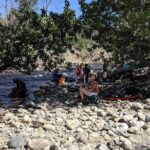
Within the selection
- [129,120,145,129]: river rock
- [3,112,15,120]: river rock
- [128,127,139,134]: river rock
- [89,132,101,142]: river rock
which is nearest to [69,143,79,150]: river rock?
[89,132,101,142]: river rock

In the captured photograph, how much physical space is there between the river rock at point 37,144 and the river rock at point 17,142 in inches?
9.5

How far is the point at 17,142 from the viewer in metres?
11.9

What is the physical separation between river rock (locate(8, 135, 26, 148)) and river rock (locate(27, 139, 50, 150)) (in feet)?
0.79

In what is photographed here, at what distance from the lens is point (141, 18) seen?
1639 centimetres

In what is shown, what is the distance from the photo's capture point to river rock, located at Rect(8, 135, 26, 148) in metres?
11.8

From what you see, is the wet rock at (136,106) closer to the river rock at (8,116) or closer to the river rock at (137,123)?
the river rock at (137,123)

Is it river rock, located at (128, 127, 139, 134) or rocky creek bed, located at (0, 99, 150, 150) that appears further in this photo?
river rock, located at (128, 127, 139, 134)

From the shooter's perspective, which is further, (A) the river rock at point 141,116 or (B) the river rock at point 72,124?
(A) the river rock at point 141,116

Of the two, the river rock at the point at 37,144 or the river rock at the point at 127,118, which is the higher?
the river rock at the point at 127,118

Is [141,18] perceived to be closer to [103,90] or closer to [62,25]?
[62,25]

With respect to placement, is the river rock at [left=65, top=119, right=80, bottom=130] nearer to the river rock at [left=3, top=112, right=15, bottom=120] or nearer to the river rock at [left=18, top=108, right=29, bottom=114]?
the river rock at [left=3, top=112, right=15, bottom=120]

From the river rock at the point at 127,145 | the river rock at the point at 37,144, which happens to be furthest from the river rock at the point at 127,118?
Result: the river rock at the point at 37,144

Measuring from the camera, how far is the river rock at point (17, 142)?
11.8 m

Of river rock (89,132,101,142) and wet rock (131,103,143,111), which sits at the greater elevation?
wet rock (131,103,143,111)
